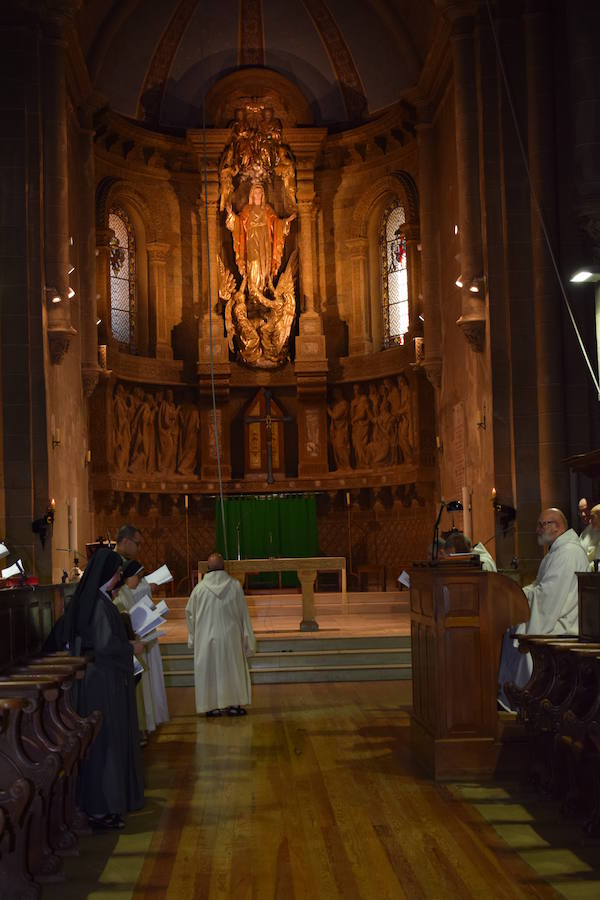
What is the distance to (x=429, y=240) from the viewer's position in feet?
70.7

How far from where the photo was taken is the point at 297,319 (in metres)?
24.0

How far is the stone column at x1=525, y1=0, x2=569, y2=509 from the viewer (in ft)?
51.4

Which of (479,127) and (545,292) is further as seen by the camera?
(479,127)

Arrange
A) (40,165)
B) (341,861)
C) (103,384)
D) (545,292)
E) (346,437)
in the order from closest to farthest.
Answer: (341,861) < (545,292) < (40,165) < (103,384) < (346,437)

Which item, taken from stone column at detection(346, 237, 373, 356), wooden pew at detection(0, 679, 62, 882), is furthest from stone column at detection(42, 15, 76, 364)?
wooden pew at detection(0, 679, 62, 882)

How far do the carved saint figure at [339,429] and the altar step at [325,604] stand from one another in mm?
3831

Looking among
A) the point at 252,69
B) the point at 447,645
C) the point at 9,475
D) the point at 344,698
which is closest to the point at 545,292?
the point at 344,698

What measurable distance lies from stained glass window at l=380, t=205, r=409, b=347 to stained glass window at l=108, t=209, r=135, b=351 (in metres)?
5.17

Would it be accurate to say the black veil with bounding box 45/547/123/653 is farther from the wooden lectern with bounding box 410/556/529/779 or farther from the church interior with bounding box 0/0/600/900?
the church interior with bounding box 0/0/600/900

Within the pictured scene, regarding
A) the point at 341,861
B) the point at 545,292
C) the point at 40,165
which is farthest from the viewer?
the point at 40,165

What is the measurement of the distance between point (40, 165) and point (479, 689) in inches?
477

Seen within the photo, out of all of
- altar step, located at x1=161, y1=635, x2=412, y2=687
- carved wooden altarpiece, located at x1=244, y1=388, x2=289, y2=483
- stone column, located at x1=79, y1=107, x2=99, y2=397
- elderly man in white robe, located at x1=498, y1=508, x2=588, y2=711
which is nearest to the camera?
elderly man in white robe, located at x1=498, y1=508, x2=588, y2=711

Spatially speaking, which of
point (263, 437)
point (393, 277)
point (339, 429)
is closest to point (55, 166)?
point (263, 437)

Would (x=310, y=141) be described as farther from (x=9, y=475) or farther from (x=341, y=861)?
(x=341, y=861)
